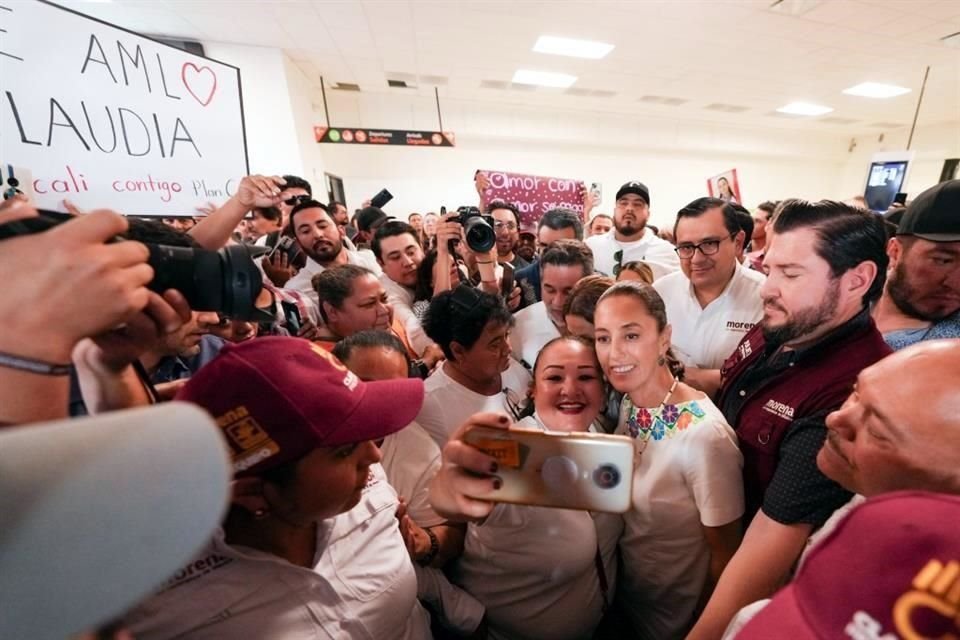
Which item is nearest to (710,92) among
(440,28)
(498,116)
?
(498,116)

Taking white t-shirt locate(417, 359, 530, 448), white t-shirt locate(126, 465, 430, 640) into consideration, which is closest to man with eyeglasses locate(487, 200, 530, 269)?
white t-shirt locate(417, 359, 530, 448)

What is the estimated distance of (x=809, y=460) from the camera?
964 millimetres

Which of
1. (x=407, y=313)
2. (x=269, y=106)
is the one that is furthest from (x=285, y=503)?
(x=269, y=106)

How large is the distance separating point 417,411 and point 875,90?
406 inches

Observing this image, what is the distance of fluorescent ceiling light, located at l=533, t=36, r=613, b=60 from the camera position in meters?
5.06

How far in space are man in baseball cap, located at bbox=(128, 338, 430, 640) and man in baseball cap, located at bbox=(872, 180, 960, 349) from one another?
6.82 ft

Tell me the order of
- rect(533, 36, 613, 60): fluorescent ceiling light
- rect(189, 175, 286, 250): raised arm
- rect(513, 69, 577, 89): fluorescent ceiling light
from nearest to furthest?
rect(189, 175, 286, 250): raised arm < rect(533, 36, 613, 60): fluorescent ceiling light < rect(513, 69, 577, 89): fluorescent ceiling light

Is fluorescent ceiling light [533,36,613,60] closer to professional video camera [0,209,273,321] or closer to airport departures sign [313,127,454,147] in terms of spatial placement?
airport departures sign [313,127,454,147]

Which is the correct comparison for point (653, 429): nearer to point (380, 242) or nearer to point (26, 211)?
point (26, 211)

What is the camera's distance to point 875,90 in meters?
7.07

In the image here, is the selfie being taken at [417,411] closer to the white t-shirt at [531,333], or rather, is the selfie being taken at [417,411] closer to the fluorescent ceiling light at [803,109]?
the white t-shirt at [531,333]

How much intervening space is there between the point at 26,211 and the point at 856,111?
12.4m

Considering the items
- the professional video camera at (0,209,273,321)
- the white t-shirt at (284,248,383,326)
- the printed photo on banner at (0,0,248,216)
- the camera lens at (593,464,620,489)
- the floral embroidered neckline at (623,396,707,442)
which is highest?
the printed photo on banner at (0,0,248,216)

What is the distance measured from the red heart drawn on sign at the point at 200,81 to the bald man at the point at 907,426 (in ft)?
7.91
